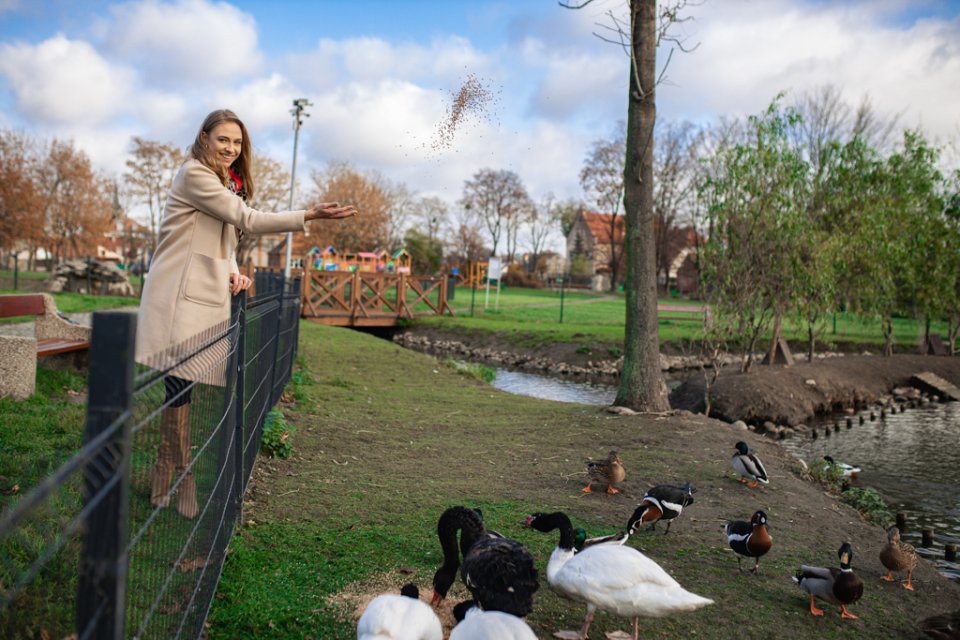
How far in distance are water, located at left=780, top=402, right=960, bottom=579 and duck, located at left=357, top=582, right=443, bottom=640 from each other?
5101 mm

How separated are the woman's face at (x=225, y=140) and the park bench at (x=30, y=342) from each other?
2063 mm

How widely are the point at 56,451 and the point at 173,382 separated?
251 centimetres

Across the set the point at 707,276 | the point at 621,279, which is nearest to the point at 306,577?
the point at 707,276

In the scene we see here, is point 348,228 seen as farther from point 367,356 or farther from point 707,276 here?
point 707,276

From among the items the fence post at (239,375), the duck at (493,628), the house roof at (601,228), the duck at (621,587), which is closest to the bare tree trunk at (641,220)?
the duck at (621,587)

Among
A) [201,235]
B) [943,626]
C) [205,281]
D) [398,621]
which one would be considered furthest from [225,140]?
[943,626]

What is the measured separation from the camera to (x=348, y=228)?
169 ft

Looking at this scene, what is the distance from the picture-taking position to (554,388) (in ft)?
56.8

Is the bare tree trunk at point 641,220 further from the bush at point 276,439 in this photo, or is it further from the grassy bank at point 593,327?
the grassy bank at point 593,327

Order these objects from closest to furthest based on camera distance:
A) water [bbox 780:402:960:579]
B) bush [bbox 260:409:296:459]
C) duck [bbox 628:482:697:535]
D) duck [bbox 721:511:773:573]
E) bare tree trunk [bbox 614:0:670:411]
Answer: duck [bbox 721:511:773:573] < duck [bbox 628:482:697:535] < bush [bbox 260:409:296:459] < water [bbox 780:402:960:579] < bare tree trunk [bbox 614:0:670:411]

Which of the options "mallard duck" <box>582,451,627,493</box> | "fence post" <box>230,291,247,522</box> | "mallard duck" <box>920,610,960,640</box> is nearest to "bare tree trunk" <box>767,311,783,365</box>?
"mallard duck" <box>582,451,627,493</box>

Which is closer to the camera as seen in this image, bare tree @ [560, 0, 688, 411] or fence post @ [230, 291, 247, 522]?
fence post @ [230, 291, 247, 522]

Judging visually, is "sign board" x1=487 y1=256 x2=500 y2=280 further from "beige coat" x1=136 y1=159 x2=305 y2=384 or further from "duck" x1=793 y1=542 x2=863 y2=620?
"beige coat" x1=136 y1=159 x2=305 y2=384

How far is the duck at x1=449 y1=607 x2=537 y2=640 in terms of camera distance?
277cm
